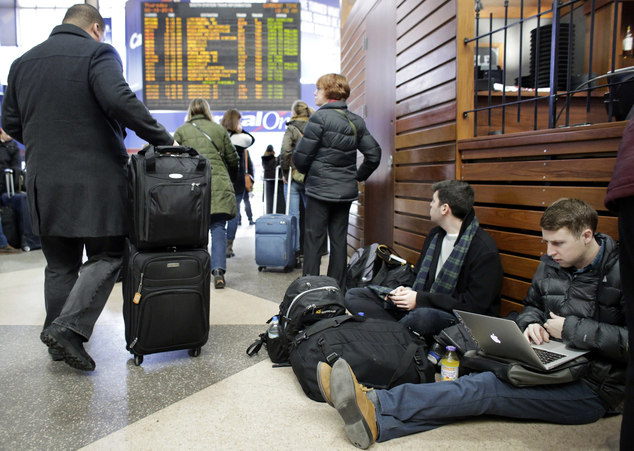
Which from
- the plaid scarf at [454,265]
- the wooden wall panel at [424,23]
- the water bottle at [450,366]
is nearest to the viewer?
the water bottle at [450,366]

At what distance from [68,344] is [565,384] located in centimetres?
193

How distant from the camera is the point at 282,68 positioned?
606 centimetres

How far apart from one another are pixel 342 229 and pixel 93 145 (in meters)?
1.85

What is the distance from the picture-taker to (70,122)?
201 centimetres

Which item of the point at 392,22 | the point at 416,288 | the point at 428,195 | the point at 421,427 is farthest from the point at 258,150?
the point at 421,427

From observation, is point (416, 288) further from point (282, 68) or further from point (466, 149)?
point (282, 68)

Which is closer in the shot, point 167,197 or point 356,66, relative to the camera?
point 167,197

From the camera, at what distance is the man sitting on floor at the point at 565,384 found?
58.9 inches

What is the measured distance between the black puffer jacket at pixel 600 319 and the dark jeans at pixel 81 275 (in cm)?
192

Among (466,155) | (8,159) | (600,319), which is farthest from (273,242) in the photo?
(8,159)

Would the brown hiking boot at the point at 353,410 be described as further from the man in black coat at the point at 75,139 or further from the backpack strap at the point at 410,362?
the man in black coat at the point at 75,139

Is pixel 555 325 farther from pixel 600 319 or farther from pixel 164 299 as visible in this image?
pixel 164 299

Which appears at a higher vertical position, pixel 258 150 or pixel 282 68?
pixel 282 68

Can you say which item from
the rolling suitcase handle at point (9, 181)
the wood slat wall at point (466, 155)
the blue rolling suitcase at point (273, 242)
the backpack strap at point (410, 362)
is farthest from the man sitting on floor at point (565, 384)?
the rolling suitcase handle at point (9, 181)
